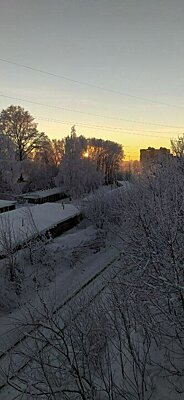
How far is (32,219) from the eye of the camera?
848 inches

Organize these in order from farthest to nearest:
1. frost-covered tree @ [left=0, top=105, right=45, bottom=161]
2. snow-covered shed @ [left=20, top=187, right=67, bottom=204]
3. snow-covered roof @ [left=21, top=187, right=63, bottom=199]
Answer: frost-covered tree @ [left=0, top=105, right=45, bottom=161] < snow-covered roof @ [left=21, top=187, right=63, bottom=199] < snow-covered shed @ [left=20, top=187, right=67, bottom=204]

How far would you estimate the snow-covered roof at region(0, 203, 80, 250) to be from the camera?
20469mm

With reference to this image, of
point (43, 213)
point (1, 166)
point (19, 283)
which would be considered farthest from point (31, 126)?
point (19, 283)

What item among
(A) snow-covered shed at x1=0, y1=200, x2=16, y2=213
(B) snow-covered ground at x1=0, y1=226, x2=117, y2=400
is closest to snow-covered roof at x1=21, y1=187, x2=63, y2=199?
(A) snow-covered shed at x1=0, y1=200, x2=16, y2=213

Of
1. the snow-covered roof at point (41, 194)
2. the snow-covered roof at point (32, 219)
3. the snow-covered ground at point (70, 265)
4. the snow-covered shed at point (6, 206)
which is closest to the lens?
the snow-covered ground at point (70, 265)

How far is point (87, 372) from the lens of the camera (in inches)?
287

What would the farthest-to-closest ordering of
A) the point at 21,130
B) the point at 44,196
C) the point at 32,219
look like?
the point at 21,130 → the point at 44,196 → the point at 32,219

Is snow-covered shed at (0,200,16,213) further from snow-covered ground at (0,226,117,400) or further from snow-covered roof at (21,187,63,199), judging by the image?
snow-covered roof at (21,187,63,199)

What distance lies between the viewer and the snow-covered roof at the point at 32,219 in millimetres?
20469

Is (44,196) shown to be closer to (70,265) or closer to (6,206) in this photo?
(6,206)

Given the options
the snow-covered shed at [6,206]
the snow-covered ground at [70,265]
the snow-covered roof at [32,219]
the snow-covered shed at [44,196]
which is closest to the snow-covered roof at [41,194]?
the snow-covered shed at [44,196]

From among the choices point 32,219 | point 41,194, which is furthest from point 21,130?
point 32,219

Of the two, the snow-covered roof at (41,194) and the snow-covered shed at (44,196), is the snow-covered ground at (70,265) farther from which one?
the snow-covered roof at (41,194)

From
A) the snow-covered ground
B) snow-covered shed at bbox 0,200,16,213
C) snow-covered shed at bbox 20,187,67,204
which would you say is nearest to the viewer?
the snow-covered ground
